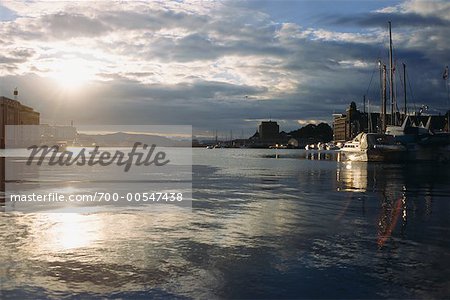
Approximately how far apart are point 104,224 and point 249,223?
14.0ft

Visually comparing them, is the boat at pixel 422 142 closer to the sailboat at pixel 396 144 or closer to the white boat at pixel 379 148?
the sailboat at pixel 396 144

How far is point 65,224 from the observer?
44.7 ft

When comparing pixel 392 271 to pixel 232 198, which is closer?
pixel 392 271

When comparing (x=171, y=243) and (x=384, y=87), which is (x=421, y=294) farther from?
(x=384, y=87)

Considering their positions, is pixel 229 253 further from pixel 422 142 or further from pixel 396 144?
pixel 422 142

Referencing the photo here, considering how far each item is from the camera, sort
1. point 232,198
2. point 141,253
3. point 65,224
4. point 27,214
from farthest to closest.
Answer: point 232,198 < point 27,214 < point 65,224 < point 141,253

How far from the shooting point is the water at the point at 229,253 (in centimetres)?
757

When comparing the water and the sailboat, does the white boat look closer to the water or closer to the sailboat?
the sailboat

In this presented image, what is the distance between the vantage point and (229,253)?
395 inches

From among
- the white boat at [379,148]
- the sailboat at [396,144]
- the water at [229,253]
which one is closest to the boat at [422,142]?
the sailboat at [396,144]

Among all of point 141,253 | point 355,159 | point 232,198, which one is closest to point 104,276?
point 141,253

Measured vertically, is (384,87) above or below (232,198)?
above

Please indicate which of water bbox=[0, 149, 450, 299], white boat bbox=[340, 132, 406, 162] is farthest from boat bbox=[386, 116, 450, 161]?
water bbox=[0, 149, 450, 299]

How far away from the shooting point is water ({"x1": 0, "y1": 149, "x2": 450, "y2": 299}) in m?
7.57
